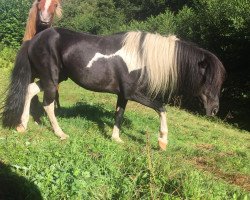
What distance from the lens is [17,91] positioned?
6.80 m

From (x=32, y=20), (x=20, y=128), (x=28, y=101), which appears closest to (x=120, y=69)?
(x=28, y=101)

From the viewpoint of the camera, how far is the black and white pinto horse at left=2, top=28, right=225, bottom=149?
21.0 ft

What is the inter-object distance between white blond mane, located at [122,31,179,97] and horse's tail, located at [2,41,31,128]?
1.90 meters

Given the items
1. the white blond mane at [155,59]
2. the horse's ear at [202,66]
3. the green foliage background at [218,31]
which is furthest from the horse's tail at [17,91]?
the green foliage background at [218,31]

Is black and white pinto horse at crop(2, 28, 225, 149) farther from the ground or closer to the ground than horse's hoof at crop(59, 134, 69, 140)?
farther from the ground

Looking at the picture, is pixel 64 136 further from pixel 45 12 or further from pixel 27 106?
pixel 45 12

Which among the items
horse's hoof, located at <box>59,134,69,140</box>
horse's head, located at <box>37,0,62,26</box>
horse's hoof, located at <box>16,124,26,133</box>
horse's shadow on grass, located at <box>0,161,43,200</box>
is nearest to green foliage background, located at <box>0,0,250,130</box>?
horse's head, located at <box>37,0,62,26</box>

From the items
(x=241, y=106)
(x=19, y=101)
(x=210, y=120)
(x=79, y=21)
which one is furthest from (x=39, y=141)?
(x=79, y=21)

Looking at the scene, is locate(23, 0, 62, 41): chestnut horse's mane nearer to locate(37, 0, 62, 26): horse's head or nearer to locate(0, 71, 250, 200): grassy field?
locate(37, 0, 62, 26): horse's head

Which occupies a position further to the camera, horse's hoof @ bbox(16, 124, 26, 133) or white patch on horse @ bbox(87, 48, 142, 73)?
horse's hoof @ bbox(16, 124, 26, 133)

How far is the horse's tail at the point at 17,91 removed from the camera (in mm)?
6723

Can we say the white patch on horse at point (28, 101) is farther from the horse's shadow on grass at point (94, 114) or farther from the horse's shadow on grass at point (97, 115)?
the horse's shadow on grass at point (94, 114)

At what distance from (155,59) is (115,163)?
217 cm

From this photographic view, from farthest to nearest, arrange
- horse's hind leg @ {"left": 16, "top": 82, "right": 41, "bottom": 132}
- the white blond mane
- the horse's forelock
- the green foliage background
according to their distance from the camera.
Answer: the green foliage background → horse's hind leg @ {"left": 16, "top": 82, "right": 41, "bottom": 132} → the white blond mane → the horse's forelock
